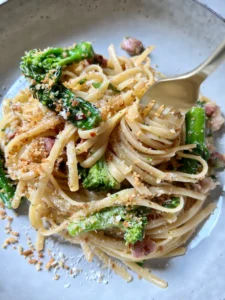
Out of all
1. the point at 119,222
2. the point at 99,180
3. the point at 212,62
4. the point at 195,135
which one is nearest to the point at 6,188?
the point at 99,180

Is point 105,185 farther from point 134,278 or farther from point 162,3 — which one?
point 162,3

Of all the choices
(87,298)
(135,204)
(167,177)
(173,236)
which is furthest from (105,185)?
(87,298)

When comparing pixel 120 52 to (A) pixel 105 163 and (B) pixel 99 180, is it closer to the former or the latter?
(A) pixel 105 163

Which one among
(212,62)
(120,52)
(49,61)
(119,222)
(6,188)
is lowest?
(119,222)

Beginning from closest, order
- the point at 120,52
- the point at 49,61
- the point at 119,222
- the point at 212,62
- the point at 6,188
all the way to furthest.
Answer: the point at 212,62
the point at 119,222
the point at 49,61
the point at 6,188
the point at 120,52

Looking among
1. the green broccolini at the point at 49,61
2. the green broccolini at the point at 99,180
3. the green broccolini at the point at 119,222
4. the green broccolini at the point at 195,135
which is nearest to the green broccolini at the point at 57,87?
the green broccolini at the point at 49,61
